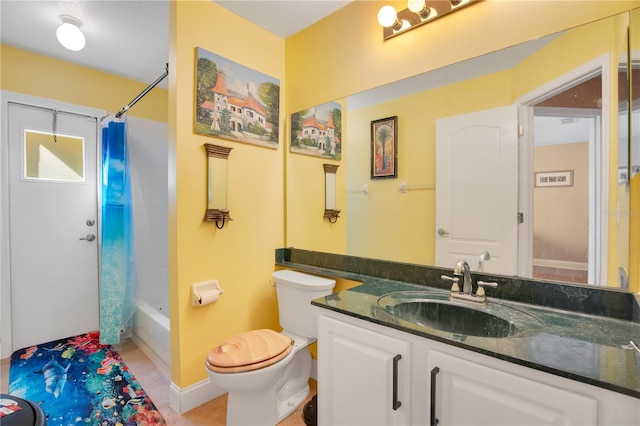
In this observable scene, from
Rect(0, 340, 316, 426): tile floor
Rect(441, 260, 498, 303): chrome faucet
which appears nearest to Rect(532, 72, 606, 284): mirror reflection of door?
Rect(441, 260, 498, 303): chrome faucet

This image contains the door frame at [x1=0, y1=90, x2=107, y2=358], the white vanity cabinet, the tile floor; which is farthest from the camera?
the door frame at [x1=0, y1=90, x2=107, y2=358]

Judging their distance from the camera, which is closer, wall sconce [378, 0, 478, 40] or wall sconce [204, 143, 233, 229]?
wall sconce [378, 0, 478, 40]

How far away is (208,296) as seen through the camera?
181 cm

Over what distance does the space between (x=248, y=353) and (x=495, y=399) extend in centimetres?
108

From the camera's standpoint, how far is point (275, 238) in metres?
2.26

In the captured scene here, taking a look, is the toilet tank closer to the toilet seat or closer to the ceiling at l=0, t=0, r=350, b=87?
the toilet seat

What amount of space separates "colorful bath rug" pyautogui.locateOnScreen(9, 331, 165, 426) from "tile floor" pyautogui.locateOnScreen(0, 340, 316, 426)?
0.04m

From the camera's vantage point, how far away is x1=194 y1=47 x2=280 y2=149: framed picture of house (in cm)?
181

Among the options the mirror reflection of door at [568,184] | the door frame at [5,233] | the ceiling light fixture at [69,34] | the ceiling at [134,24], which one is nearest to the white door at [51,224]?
the door frame at [5,233]

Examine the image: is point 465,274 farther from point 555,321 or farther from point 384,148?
point 384,148

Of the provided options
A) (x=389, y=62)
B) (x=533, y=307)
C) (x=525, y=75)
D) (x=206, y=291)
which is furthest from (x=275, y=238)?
(x=525, y=75)

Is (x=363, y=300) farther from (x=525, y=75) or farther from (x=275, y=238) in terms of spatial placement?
(x=525, y=75)

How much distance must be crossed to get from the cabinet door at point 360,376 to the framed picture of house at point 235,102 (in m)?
1.33

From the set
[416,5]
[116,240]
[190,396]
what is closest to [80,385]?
[190,396]
